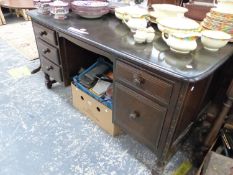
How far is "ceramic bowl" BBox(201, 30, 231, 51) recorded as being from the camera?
0.88 metres

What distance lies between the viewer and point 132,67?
0.91 m

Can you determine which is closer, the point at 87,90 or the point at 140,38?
the point at 140,38

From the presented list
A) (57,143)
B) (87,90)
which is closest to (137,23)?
(87,90)

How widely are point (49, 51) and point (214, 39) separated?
43.2 inches

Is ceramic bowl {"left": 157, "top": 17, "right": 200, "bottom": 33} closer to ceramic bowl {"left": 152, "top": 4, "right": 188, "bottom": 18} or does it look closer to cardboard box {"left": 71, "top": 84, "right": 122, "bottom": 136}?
ceramic bowl {"left": 152, "top": 4, "right": 188, "bottom": 18}

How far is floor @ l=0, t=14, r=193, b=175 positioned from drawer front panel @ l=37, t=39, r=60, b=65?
423mm

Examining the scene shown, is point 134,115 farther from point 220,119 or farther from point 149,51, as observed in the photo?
point 220,119

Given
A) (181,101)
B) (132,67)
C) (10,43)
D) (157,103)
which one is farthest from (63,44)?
(10,43)

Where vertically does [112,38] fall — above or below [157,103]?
above

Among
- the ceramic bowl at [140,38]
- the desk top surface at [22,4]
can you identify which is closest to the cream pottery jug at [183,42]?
the ceramic bowl at [140,38]

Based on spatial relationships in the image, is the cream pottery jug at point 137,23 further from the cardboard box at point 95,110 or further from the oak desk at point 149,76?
the cardboard box at point 95,110

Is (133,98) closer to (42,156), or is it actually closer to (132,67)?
(132,67)

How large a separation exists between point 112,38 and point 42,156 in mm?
872

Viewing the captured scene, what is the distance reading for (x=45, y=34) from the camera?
139 centimetres
